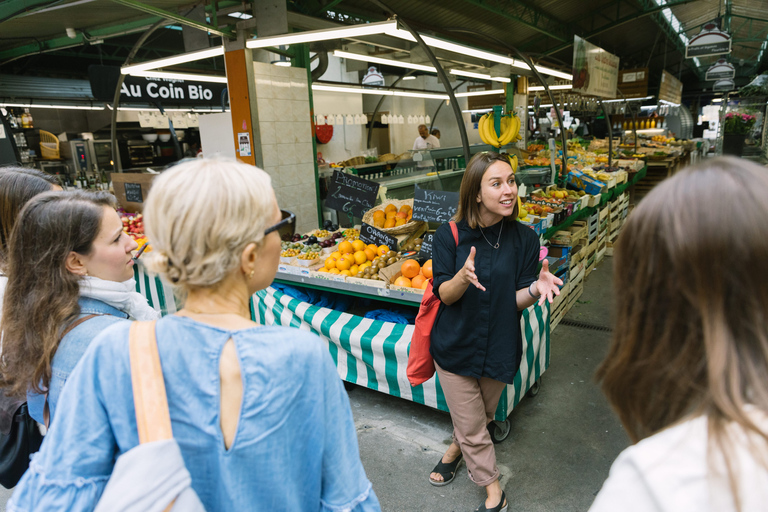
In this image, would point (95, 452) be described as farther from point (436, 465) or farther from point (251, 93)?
point (251, 93)

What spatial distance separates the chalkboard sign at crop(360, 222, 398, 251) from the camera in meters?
3.82

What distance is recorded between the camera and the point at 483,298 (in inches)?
89.6

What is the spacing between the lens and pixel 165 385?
2.96ft

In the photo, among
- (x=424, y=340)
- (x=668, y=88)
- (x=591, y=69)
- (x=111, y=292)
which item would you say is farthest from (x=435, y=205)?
(x=668, y=88)

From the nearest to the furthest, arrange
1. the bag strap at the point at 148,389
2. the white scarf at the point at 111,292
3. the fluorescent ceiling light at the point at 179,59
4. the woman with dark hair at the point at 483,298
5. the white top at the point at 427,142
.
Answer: the bag strap at the point at 148,389
the white scarf at the point at 111,292
the woman with dark hair at the point at 483,298
the fluorescent ceiling light at the point at 179,59
the white top at the point at 427,142

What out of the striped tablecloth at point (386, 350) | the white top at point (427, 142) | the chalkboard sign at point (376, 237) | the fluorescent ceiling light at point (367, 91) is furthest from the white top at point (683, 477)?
the white top at point (427, 142)

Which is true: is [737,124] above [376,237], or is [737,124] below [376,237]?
above

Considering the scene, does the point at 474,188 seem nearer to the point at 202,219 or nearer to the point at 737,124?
the point at 202,219

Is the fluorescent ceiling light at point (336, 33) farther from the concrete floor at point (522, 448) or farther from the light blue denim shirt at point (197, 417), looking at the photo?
the light blue denim shirt at point (197, 417)

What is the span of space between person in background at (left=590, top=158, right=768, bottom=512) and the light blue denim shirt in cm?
58

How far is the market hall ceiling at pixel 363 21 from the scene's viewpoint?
527cm

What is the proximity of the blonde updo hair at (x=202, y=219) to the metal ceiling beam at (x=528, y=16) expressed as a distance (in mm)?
7056

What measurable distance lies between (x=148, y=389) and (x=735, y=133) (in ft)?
68.0

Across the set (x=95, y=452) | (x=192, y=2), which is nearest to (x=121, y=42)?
(x=192, y=2)
